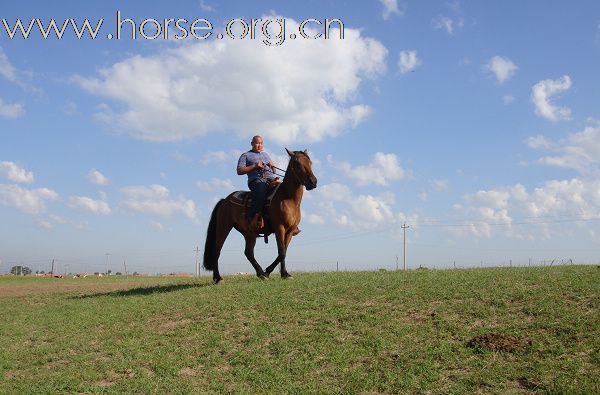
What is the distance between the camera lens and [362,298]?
11.3 m

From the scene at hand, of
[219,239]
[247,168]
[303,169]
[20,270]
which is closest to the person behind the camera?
[303,169]

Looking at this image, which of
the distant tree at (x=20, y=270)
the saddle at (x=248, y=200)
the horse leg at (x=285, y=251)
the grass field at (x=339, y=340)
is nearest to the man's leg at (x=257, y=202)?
the saddle at (x=248, y=200)

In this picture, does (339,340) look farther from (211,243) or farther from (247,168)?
(211,243)

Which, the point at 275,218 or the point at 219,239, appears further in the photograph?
the point at 219,239

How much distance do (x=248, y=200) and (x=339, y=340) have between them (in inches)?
289

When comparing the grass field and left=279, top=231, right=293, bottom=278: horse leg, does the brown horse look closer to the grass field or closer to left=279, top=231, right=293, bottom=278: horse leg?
left=279, top=231, right=293, bottom=278: horse leg

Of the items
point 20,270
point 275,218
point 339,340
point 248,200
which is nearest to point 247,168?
point 248,200

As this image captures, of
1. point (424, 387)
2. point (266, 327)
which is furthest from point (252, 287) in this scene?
point (424, 387)

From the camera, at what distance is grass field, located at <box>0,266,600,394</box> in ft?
24.5

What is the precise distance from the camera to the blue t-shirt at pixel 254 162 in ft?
50.1

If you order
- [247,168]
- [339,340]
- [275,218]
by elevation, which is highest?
[247,168]

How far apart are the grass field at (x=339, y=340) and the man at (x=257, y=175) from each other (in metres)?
2.34

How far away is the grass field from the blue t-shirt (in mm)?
3472

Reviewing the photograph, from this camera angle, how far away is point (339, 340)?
904cm
